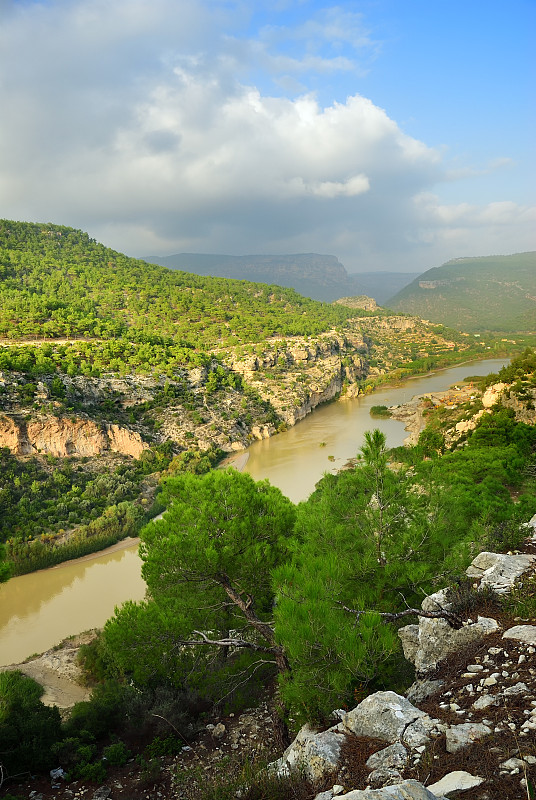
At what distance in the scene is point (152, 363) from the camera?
44.4 meters

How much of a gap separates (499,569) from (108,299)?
66973 mm

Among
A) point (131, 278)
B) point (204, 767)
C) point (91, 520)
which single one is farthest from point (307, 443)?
point (131, 278)

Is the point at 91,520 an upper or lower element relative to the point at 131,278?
lower

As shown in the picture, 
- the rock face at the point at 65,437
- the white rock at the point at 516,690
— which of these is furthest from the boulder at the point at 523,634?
the rock face at the point at 65,437

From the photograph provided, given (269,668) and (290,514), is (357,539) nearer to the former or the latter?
(290,514)

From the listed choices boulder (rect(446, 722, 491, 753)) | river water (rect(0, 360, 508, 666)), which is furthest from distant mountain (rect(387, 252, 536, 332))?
boulder (rect(446, 722, 491, 753))

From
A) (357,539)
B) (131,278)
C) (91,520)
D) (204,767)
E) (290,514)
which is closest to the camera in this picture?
(204,767)

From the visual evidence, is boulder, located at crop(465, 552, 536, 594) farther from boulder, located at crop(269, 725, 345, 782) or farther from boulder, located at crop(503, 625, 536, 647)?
boulder, located at crop(269, 725, 345, 782)

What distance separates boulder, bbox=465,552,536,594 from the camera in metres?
5.47

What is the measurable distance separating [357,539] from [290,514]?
6.44 ft

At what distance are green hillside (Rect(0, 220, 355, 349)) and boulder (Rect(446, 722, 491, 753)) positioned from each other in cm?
4733

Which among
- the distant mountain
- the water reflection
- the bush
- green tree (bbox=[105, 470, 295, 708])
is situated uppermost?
the distant mountain

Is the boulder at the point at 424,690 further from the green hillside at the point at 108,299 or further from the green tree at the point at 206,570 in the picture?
the green hillside at the point at 108,299

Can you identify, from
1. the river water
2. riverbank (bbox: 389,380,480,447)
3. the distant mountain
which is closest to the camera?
the river water
